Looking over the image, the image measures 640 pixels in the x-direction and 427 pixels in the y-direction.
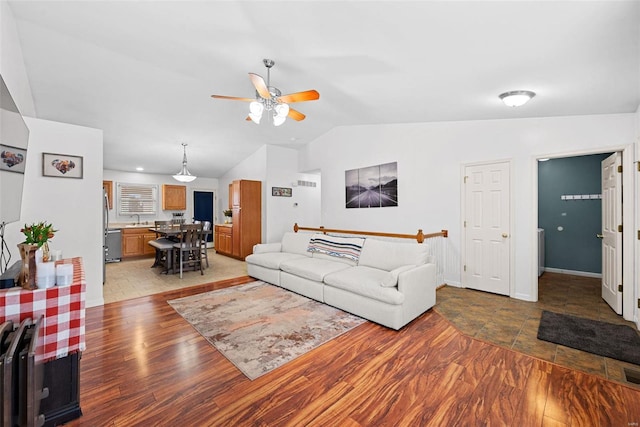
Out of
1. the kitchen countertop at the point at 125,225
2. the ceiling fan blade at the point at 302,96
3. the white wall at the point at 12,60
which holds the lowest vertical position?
the kitchen countertop at the point at 125,225

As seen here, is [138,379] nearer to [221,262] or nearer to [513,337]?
[513,337]

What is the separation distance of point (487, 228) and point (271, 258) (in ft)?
11.0

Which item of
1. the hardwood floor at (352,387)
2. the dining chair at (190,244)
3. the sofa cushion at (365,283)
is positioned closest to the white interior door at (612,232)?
the hardwood floor at (352,387)

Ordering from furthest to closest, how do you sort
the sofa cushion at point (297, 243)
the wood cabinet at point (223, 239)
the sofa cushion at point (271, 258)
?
the wood cabinet at point (223, 239) → the sofa cushion at point (297, 243) → the sofa cushion at point (271, 258)

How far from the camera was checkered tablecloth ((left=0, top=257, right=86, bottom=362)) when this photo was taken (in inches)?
61.5

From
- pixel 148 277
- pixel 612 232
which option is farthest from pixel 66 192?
pixel 612 232

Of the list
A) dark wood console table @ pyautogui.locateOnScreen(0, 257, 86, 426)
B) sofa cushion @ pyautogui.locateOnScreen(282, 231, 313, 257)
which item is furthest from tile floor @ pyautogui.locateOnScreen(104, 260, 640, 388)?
dark wood console table @ pyautogui.locateOnScreen(0, 257, 86, 426)

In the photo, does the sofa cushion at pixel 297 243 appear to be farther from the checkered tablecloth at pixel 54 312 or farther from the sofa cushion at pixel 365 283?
the checkered tablecloth at pixel 54 312

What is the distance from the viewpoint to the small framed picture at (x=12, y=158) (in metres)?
1.87

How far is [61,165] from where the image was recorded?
11.2 ft

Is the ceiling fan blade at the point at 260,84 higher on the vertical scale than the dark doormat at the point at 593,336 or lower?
higher

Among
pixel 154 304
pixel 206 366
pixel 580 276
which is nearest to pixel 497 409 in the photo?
pixel 206 366

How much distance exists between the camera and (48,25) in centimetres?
266

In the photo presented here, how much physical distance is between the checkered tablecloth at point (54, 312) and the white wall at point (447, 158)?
4435 mm
